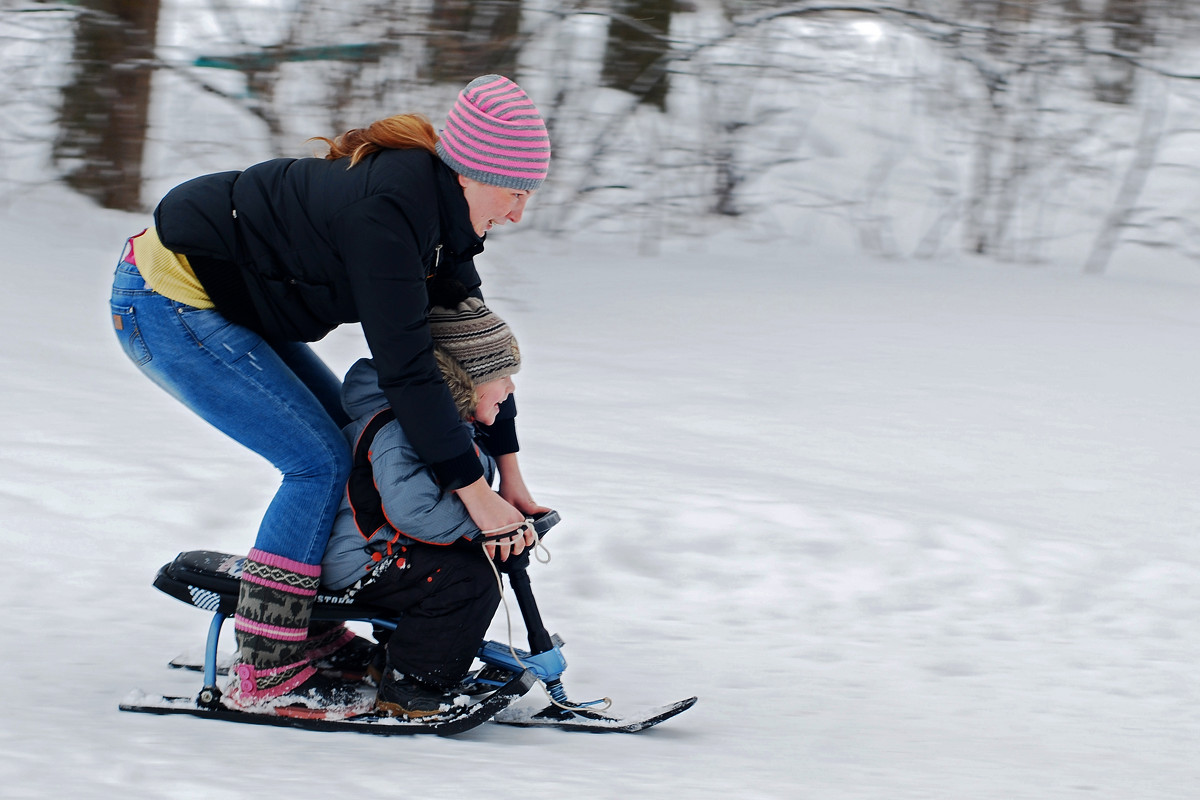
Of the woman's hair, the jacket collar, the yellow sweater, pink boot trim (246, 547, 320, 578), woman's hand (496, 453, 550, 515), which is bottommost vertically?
pink boot trim (246, 547, 320, 578)

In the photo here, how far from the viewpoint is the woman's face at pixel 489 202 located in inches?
102

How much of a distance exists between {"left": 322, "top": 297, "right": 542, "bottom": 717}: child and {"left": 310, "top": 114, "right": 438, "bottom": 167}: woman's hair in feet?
1.25

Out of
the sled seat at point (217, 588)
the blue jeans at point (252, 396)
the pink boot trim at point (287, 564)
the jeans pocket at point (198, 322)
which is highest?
the jeans pocket at point (198, 322)

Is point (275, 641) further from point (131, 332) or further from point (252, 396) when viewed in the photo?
point (131, 332)

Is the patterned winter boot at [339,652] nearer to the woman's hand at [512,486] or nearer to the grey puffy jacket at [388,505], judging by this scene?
the grey puffy jacket at [388,505]

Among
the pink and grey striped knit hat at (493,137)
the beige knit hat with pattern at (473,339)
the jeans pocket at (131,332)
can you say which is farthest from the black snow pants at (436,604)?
the pink and grey striped knit hat at (493,137)

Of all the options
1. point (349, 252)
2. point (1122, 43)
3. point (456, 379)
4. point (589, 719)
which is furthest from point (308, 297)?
point (1122, 43)

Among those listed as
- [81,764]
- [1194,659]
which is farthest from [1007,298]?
[81,764]

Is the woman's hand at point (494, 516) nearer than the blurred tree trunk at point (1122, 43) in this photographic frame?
Yes

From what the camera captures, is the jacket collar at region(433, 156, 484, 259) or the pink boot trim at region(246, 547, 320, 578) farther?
the pink boot trim at region(246, 547, 320, 578)

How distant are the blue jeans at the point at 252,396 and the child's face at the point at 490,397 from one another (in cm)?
30

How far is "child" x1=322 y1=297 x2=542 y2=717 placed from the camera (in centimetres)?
277

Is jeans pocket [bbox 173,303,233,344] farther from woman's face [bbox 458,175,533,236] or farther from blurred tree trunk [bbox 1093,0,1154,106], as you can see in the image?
blurred tree trunk [bbox 1093,0,1154,106]

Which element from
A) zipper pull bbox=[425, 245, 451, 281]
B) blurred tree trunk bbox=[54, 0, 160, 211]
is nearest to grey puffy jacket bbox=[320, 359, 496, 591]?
zipper pull bbox=[425, 245, 451, 281]
